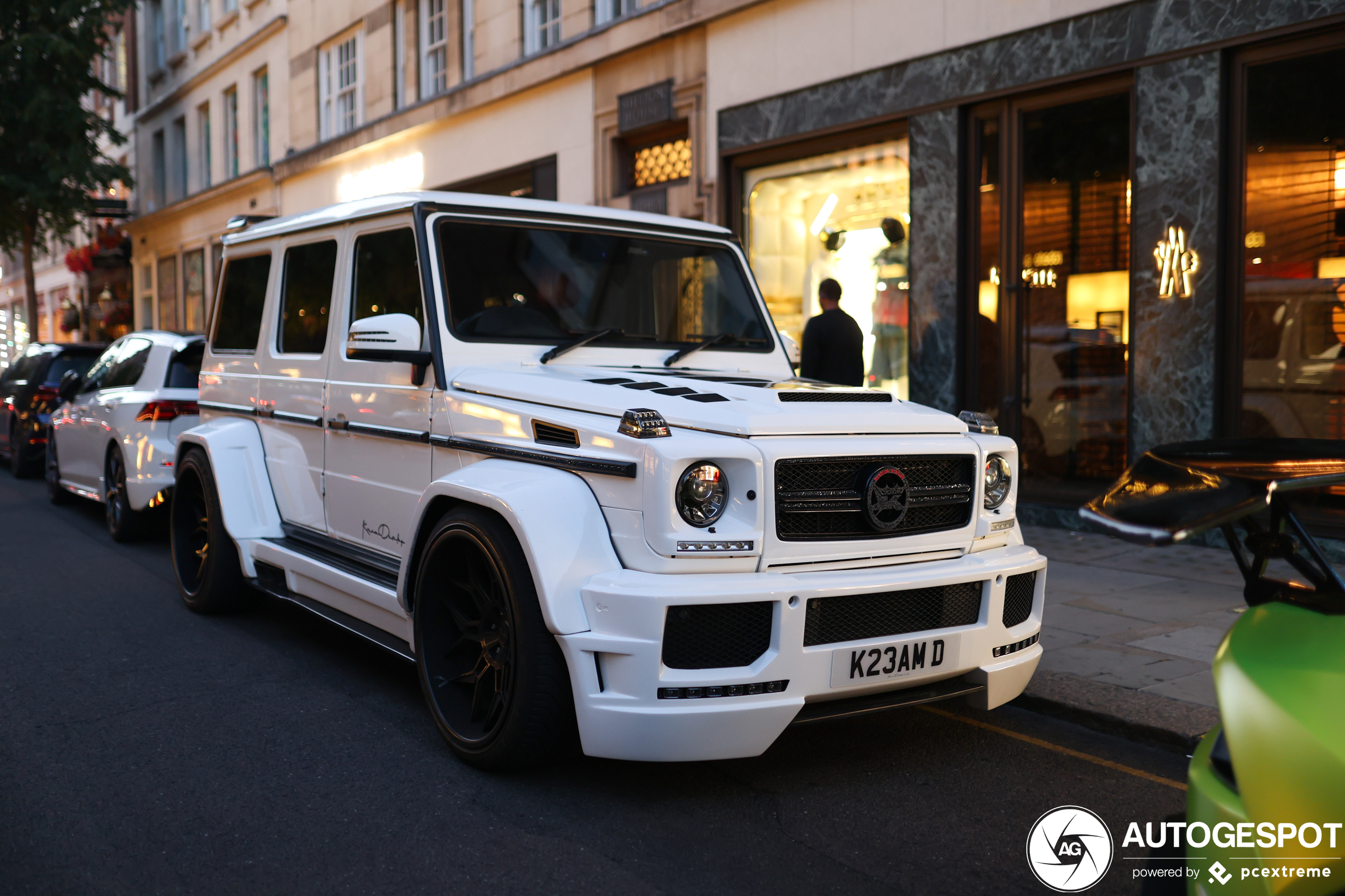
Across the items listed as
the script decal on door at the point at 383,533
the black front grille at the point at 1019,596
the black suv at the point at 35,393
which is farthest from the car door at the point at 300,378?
the black suv at the point at 35,393

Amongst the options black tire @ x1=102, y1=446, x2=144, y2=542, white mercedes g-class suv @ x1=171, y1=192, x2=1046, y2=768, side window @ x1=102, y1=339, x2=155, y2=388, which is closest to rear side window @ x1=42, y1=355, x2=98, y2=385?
side window @ x1=102, y1=339, x2=155, y2=388

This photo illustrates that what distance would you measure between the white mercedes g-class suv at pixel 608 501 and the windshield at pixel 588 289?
1 cm

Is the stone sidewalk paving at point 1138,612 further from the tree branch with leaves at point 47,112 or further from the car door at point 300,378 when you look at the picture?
the tree branch with leaves at point 47,112

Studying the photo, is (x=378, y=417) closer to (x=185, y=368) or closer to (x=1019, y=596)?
(x=1019, y=596)

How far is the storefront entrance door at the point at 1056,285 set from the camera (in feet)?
30.1

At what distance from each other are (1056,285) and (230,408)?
21.8ft

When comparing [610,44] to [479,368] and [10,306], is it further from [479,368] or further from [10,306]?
[10,306]

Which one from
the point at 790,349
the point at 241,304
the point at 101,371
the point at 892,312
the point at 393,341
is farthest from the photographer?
the point at 892,312

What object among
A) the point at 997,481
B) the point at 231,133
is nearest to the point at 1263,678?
the point at 997,481

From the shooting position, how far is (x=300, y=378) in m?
5.63

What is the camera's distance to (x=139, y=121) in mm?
32250

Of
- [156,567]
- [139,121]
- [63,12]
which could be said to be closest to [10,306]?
[139,121]

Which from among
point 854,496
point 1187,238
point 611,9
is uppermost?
point 611,9

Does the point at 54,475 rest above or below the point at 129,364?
below
